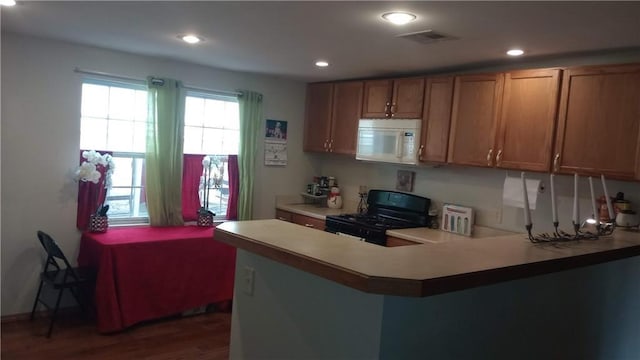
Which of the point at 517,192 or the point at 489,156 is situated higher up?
the point at 489,156

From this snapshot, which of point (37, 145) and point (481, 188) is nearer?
point (37, 145)

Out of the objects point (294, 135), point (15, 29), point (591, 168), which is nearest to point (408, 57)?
point (591, 168)

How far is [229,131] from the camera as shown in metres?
4.74

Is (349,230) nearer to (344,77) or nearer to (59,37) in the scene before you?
(344,77)

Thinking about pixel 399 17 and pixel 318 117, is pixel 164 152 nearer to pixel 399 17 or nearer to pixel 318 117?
pixel 318 117

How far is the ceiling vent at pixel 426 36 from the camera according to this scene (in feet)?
8.98

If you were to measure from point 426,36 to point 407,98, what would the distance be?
1.33 meters

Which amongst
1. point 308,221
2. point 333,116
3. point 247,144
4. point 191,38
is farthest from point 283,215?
point 191,38

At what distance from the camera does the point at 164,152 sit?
4.22m

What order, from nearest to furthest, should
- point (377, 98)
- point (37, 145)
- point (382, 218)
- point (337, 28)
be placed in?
point (337, 28) < point (37, 145) < point (377, 98) < point (382, 218)

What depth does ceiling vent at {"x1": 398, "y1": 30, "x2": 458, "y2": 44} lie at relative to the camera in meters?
2.74

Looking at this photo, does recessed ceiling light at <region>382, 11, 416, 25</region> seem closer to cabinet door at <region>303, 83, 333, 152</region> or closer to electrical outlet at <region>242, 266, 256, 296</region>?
electrical outlet at <region>242, 266, 256, 296</region>

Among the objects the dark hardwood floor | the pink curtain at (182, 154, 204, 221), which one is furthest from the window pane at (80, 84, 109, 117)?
the dark hardwood floor

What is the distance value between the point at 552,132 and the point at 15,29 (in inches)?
146
